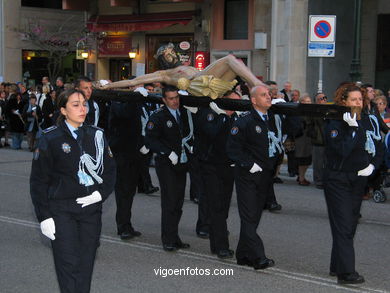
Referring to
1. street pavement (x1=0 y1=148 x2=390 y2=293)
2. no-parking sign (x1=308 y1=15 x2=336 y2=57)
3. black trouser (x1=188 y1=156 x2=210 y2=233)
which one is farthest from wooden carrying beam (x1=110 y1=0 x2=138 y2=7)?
black trouser (x1=188 y1=156 x2=210 y2=233)

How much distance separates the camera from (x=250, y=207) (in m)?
7.41

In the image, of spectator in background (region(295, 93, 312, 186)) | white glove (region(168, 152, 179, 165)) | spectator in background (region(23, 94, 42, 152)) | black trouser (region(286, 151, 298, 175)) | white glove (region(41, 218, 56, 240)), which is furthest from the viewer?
spectator in background (region(23, 94, 42, 152))

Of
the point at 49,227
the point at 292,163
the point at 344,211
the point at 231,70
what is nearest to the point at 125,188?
the point at 231,70

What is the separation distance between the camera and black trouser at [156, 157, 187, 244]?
830 centimetres

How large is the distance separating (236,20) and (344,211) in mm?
19343

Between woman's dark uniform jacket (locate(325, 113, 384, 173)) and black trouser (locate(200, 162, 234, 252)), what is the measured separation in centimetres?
147

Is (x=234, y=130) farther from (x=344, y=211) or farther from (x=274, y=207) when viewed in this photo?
(x=274, y=207)

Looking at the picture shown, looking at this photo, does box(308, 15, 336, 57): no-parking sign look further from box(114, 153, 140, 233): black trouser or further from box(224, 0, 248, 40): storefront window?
box(224, 0, 248, 40): storefront window

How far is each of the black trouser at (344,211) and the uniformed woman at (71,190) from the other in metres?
2.53

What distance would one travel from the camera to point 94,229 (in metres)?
5.46

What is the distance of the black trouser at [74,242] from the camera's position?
17.3 feet

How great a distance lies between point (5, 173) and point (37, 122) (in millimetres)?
5364

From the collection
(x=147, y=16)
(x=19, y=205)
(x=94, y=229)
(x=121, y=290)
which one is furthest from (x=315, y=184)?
(x=147, y=16)

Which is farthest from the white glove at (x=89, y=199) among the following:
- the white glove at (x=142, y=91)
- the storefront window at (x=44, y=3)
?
the storefront window at (x=44, y=3)
